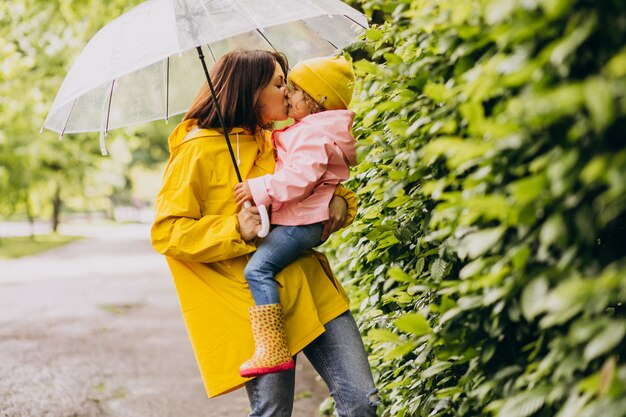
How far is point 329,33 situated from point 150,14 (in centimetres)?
107

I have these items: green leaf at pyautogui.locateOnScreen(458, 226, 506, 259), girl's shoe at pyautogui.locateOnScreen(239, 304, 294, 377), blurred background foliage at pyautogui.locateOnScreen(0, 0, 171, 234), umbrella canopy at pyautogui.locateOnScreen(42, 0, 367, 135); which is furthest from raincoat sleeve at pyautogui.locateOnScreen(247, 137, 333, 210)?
blurred background foliage at pyautogui.locateOnScreen(0, 0, 171, 234)

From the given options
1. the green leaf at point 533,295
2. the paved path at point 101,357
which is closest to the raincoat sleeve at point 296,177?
the green leaf at point 533,295

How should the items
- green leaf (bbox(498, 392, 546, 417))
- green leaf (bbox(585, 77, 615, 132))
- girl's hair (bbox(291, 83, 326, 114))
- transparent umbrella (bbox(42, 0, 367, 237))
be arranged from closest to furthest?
green leaf (bbox(585, 77, 615, 132)), green leaf (bbox(498, 392, 546, 417)), transparent umbrella (bbox(42, 0, 367, 237)), girl's hair (bbox(291, 83, 326, 114))

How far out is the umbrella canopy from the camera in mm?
3234

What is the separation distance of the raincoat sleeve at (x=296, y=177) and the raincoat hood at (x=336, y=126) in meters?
0.06

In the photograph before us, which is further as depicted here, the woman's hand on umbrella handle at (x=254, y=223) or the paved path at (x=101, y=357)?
the paved path at (x=101, y=357)

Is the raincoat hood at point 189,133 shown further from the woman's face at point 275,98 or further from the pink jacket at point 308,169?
the pink jacket at point 308,169

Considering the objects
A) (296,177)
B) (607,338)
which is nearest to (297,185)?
(296,177)

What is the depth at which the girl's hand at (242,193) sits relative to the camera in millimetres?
3150

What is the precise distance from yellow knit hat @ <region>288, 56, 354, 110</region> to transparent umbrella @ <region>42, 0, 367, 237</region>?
0.77 ft

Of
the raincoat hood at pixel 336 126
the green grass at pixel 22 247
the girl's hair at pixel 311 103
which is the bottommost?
the green grass at pixel 22 247

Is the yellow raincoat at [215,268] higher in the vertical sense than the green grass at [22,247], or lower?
higher

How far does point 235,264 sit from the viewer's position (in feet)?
10.7

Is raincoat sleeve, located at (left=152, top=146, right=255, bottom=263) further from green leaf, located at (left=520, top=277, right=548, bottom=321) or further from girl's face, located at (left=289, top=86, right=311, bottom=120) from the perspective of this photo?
green leaf, located at (left=520, top=277, right=548, bottom=321)
